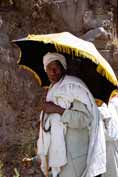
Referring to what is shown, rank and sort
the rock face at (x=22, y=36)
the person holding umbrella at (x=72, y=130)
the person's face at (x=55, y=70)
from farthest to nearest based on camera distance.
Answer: the rock face at (x=22, y=36) → the person's face at (x=55, y=70) → the person holding umbrella at (x=72, y=130)

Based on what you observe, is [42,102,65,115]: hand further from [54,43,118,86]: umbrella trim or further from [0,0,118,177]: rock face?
[0,0,118,177]: rock face

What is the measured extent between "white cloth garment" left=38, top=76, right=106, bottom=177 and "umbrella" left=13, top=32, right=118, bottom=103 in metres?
0.10

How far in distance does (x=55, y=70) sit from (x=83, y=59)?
0.20 metres

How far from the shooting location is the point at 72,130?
14.3ft

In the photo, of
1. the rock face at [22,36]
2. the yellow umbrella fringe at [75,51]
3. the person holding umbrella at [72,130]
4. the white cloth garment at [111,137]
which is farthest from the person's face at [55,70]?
the rock face at [22,36]

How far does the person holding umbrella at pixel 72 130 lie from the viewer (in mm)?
4344

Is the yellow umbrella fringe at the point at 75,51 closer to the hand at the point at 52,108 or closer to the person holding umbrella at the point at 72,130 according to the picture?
the person holding umbrella at the point at 72,130

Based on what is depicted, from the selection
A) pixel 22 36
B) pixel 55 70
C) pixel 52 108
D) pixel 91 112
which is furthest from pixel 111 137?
pixel 22 36

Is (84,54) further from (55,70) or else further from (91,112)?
(91,112)

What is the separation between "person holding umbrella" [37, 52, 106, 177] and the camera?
14.3ft

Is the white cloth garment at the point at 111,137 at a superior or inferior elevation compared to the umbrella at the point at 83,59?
inferior

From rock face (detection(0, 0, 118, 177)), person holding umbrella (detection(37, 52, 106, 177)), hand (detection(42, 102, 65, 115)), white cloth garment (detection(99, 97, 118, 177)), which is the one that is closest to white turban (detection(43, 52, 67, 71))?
person holding umbrella (detection(37, 52, 106, 177))

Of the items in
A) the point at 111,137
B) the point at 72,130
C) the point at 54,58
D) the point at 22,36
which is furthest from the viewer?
the point at 22,36

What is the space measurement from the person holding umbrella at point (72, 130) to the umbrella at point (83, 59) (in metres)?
0.08
